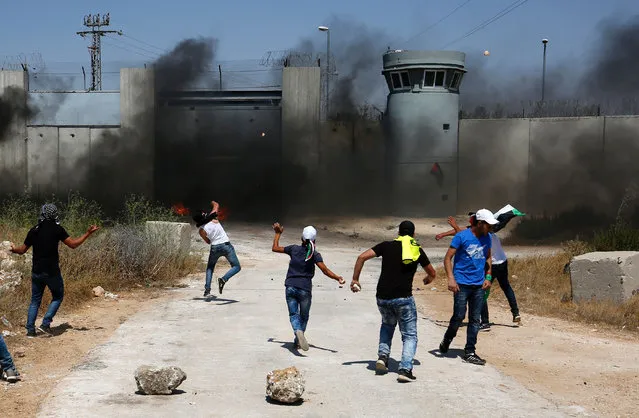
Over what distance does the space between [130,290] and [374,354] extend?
6307mm

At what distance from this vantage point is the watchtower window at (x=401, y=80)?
34.4 meters

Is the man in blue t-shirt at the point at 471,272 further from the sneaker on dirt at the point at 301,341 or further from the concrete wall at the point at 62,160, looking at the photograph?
the concrete wall at the point at 62,160

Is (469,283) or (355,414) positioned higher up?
(469,283)

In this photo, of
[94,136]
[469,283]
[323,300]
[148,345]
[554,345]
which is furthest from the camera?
[94,136]

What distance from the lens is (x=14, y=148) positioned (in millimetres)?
37094

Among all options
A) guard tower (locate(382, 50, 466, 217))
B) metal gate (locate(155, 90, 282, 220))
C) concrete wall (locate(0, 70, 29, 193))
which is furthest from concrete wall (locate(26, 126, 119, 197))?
guard tower (locate(382, 50, 466, 217))

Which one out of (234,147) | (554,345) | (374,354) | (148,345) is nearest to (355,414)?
(374,354)

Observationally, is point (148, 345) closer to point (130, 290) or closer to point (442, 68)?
point (130, 290)

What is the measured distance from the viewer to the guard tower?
34312mm

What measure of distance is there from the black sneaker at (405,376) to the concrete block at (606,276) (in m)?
6.08

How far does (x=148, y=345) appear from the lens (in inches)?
362

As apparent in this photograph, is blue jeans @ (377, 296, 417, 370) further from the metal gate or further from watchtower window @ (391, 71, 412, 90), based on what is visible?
the metal gate

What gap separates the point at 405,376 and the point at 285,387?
1.44m

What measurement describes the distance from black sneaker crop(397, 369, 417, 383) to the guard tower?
27512 mm
